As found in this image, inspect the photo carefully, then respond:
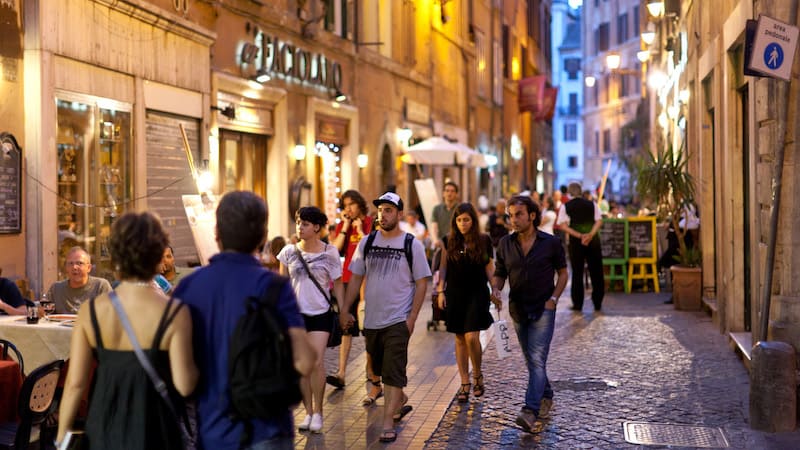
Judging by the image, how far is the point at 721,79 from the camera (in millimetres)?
12922

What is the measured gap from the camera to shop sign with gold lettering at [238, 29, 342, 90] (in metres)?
16.8

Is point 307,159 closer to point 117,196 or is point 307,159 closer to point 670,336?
point 117,196

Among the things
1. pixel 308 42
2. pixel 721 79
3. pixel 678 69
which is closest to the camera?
pixel 721 79

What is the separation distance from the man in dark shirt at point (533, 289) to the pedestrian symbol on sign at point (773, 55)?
1.94 meters

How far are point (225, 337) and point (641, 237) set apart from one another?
15692mm

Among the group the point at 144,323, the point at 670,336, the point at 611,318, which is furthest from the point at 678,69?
the point at 144,323

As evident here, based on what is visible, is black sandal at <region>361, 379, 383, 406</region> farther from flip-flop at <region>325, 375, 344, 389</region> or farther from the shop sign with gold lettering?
the shop sign with gold lettering

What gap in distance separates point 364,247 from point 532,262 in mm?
1258

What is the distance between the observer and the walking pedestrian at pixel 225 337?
4.04m

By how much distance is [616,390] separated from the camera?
31.8 feet

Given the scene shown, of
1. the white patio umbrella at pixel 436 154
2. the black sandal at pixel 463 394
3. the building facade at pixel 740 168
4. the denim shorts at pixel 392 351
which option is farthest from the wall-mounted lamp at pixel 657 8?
the denim shorts at pixel 392 351

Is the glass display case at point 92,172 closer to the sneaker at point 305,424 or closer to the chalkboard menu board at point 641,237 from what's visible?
the sneaker at point 305,424

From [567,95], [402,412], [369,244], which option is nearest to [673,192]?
[402,412]

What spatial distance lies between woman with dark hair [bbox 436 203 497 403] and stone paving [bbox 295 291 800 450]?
346 mm
